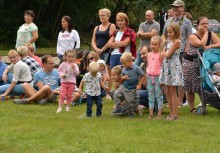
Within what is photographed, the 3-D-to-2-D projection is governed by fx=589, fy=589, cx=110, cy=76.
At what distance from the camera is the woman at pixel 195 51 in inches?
428

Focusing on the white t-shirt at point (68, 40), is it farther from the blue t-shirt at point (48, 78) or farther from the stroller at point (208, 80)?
the stroller at point (208, 80)

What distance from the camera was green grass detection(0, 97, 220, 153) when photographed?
7824 millimetres

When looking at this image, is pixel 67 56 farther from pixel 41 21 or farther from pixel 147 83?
pixel 41 21

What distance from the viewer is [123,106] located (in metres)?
10.5

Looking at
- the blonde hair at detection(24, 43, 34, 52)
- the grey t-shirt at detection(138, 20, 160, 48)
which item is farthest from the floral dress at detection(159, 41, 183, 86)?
the blonde hair at detection(24, 43, 34, 52)

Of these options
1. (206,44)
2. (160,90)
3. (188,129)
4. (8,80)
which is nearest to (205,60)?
(206,44)

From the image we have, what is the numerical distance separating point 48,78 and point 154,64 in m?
3.19

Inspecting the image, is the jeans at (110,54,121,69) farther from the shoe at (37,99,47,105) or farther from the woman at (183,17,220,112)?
the woman at (183,17,220,112)

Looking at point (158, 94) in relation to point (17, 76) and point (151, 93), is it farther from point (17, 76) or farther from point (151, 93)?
point (17, 76)

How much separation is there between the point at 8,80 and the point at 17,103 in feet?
4.35

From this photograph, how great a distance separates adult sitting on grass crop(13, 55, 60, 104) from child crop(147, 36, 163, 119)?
2794 mm

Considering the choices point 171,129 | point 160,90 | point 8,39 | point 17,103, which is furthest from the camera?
point 8,39

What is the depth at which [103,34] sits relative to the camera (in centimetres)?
1316

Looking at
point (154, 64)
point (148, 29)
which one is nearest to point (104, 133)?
point (154, 64)
